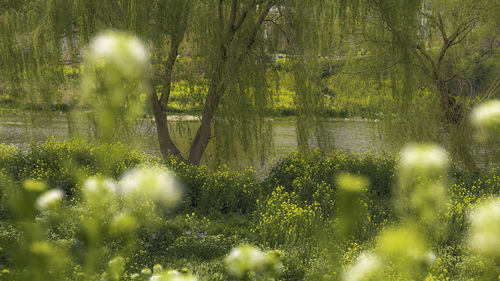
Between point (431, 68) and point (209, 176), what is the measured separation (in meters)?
4.94

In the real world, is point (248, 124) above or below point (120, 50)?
below

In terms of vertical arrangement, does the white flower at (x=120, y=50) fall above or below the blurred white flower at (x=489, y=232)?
above

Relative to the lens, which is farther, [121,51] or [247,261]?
[247,261]

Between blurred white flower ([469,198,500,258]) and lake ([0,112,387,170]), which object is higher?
blurred white flower ([469,198,500,258])

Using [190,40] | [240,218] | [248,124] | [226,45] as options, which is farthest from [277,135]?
[240,218]

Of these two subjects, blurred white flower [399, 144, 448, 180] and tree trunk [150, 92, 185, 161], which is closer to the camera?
blurred white flower [399, 144, 448, 180]

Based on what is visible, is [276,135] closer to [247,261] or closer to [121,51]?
[247,261]

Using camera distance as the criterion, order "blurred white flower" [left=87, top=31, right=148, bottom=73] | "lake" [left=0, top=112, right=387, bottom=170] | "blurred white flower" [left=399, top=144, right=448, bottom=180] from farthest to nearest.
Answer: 1. "lake" [left=0, top=112, right=387, bottom=170]
2. "blurred white flower" [left=399, top=144, right=448, bottom=180]
3. "blurred white flower" [left=87, top=31, right=148, bottom=73]

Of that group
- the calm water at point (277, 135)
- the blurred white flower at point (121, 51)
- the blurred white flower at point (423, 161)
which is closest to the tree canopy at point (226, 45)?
the calm water at point (277, 135)

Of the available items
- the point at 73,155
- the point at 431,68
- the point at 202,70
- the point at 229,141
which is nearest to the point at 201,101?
the point at 202,70

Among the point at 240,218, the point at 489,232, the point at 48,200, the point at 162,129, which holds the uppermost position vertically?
the point at 48,200

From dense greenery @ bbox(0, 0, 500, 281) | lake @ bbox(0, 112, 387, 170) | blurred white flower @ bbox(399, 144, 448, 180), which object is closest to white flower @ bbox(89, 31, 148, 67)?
blurred white flower @ bbox(399, 144, 448, 180)

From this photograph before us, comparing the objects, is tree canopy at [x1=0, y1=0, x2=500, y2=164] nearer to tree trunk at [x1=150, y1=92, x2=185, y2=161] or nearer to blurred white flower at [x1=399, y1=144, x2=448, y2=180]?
tree trunk at [x1=150, y1=92, x2=185, y2=161]

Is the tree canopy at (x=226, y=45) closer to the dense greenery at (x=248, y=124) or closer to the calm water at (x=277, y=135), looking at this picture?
the dense greenery at (x=248, y=124)
